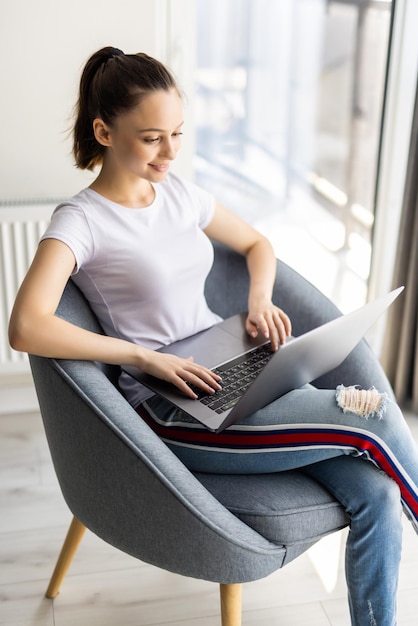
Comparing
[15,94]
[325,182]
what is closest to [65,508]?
[15,94]

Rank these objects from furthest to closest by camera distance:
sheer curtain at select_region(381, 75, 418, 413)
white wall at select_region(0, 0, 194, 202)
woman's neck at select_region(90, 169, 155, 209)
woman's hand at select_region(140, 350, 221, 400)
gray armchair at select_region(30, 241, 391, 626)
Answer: sheer curtain at select_region(381, 75, 418, 413)
white wall at select_region(0, 0, 194, 202)
woman's neck at select_region(90, 169, 155, 209)
woman's hand at select_region(140, 350, 221, 400)
gray armchair at select_region(30, 241, 391, 626)

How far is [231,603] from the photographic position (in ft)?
4.73

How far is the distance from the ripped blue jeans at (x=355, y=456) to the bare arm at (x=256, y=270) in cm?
23

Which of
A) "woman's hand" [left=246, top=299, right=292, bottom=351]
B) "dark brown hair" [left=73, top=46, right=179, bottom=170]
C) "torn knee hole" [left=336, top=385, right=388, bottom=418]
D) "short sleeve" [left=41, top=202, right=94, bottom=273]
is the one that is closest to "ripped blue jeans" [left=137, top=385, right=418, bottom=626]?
"torn knee hole" [left=336, top=385, right=388, bottom=418]

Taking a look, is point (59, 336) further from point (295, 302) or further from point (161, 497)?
point (295, 302)

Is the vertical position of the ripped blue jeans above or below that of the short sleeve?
below

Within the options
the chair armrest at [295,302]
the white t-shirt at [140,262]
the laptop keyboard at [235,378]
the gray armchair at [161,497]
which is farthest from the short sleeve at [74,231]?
the chair armrest at [295,302]

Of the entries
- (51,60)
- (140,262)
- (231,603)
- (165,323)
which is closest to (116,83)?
(140,262)

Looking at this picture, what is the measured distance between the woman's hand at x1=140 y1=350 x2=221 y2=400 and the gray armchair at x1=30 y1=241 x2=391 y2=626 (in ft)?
0.29

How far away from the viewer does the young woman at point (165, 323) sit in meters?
1.35

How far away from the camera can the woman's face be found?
1429 mm

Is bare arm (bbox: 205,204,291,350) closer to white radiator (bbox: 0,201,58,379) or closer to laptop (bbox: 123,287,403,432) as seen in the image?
laptop (bbox: 123,287,403,432)

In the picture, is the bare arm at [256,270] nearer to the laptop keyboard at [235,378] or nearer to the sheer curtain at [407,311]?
the laptop keyboard at [235,378]

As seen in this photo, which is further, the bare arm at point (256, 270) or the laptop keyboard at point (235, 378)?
the bare arm at point (256, 270)
